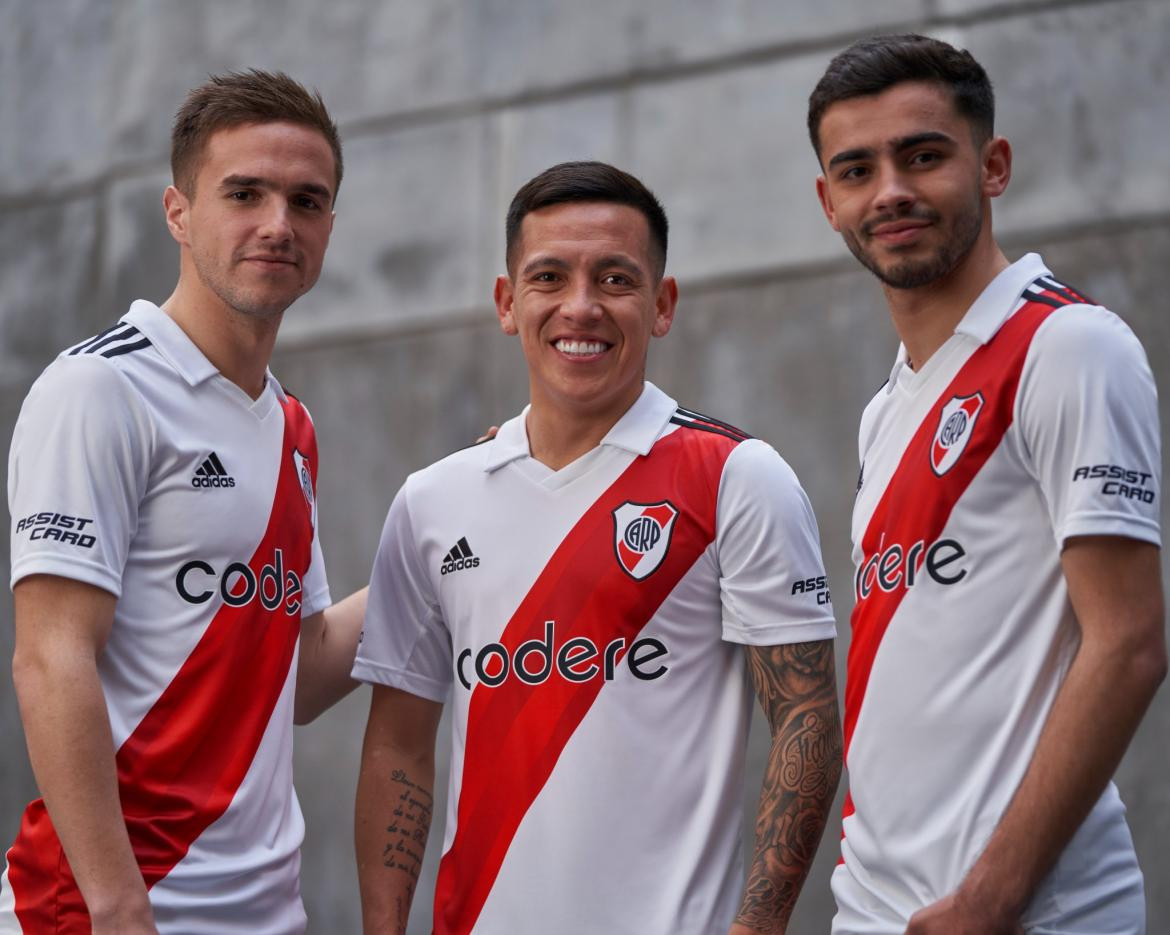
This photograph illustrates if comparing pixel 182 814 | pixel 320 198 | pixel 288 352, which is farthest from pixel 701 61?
pixel 182 814

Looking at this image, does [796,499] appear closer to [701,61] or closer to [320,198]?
[320,198]

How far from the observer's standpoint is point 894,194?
2898 millimetres

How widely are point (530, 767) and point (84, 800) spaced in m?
0.90

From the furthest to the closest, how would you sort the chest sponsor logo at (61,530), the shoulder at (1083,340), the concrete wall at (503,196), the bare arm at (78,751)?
1. the concrete wall at (503,196)
2. the chest sponsor logo at (61,530)
3. the bare arm at (78,751)
4. the shoulder at (1083,340)

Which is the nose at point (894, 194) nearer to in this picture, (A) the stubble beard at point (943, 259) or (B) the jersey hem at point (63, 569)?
(A) the stubble beard at point (943, 259)

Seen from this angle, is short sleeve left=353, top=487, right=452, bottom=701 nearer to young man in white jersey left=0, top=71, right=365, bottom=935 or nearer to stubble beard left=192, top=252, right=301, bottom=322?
young man in white jersey left=0, top=71, right=365, bottom=935

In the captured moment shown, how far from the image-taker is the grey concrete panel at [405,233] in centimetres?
723

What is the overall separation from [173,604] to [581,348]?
102 cm

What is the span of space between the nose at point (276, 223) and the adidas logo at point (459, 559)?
0.78 meters

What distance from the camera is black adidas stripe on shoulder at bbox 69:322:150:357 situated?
127 inches

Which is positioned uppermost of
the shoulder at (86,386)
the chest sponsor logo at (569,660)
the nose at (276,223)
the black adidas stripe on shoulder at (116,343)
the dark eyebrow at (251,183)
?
the dark eyebrow at (251,183)

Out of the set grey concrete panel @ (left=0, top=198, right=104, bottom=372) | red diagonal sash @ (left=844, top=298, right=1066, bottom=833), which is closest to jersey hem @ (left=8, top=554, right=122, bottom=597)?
red diagonal sash @ (left=844, top=298, right=1066, bottom=833)

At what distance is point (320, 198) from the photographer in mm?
3574

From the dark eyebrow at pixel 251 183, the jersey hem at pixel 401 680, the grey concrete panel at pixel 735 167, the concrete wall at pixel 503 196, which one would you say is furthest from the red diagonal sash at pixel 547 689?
the grey concrete panel at pixel 735 167
